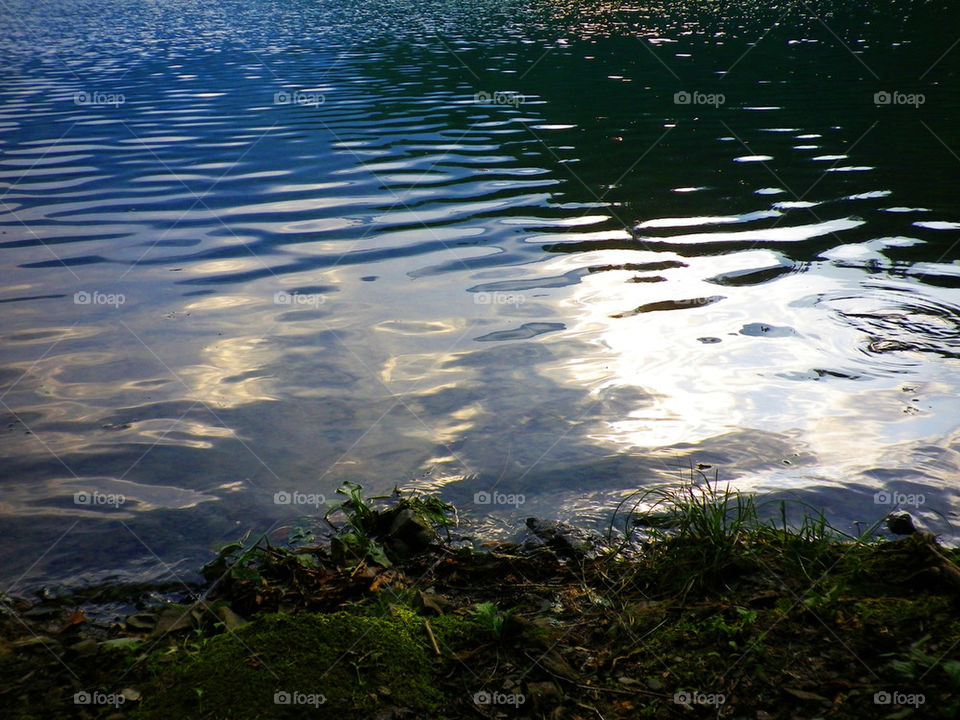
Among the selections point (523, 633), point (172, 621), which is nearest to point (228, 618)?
point (172, 621)

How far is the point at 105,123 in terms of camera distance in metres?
15.0

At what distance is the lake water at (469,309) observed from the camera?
14.2 ft

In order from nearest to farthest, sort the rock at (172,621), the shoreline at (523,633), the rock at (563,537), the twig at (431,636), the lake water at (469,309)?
the shoreline at (523,633) < the twig at (431,636) < the rock at (172,621) < the rock at (563,537) < the lake water at (469,309)

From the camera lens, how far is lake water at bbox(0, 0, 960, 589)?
4336mm

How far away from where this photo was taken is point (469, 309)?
656 cm

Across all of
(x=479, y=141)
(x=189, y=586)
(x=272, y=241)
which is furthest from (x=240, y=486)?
(x=479, y=141)

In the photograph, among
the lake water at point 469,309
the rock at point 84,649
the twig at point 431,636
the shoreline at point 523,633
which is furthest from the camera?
the lake water at point 469,309

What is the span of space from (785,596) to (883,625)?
0.34 meters

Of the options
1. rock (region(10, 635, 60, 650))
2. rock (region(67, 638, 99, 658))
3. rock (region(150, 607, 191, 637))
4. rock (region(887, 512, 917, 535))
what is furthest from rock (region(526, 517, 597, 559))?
rock (region(10, 635, 60, 650))

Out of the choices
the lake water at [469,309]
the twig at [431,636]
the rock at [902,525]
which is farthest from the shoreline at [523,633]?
the lake water at [469,309]

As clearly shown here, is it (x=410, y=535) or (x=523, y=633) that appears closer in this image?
(x=523, y=633)

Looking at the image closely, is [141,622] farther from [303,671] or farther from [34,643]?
[303,671]

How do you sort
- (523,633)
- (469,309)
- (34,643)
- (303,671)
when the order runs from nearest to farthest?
1. (303,671)
2. (523,633)
3. (34,643)
4. (469,309)

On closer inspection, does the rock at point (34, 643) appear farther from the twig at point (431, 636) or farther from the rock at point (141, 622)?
the twig at point (431, 636)
